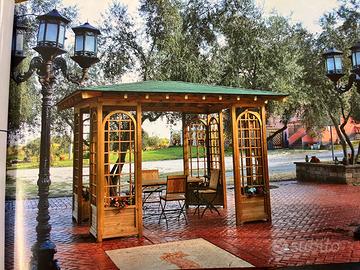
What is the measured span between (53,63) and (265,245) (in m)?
2.64

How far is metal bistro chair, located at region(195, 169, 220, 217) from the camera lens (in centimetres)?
457

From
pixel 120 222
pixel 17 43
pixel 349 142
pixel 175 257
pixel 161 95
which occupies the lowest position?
pixel 175 257

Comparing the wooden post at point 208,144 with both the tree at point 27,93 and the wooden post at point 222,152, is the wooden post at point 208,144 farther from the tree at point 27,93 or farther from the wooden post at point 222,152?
the tree at point 27,93

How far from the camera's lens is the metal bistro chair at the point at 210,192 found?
457cm

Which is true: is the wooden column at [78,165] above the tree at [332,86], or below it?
below

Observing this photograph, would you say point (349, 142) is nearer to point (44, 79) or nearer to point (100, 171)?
point (100, 171)

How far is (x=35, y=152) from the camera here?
2.64 meters

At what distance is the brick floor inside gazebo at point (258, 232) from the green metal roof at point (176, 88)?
1.43 m

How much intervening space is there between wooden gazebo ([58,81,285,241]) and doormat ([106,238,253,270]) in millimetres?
477

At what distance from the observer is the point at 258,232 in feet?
11.7

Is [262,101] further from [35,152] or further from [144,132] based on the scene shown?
[35,152]

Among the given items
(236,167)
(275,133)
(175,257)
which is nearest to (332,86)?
(275,133)

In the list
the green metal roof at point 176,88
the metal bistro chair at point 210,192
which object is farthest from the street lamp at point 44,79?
the metal bistro chair at point 210,192

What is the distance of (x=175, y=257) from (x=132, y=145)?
5.23 ft
